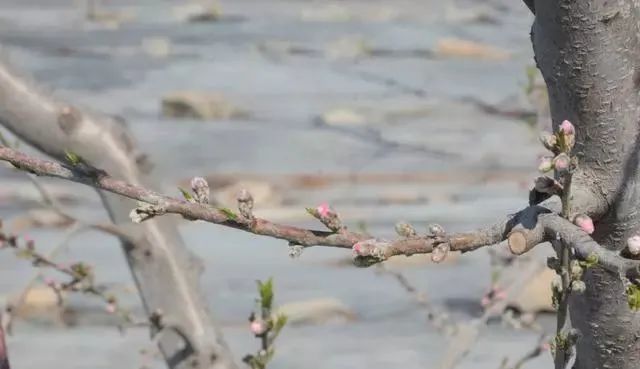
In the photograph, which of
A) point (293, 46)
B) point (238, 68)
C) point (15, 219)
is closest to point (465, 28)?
point (293, 46)

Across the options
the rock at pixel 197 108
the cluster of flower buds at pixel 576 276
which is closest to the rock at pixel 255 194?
the rock at pixel 197 108

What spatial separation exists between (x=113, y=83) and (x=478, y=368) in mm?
2330

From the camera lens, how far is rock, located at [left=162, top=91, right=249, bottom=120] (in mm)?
3504

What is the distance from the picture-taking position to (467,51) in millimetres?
4316

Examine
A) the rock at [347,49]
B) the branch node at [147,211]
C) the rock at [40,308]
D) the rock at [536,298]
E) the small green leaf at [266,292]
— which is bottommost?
the branch node at [147,211]

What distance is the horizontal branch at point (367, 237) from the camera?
624 millimetres

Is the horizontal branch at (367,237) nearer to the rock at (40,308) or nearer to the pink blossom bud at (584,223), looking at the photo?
the pink blossom bud at (584,223)

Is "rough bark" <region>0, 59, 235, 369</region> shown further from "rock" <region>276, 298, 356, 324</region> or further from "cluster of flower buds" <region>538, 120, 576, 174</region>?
"rock" <region>276, 298, 356, 324</region>

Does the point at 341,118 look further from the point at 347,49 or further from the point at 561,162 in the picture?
the point at 561,162

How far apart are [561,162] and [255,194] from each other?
2.08 metres

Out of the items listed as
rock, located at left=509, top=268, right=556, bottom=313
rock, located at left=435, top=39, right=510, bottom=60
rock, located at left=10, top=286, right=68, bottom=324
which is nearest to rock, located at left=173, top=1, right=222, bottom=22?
rock, located at left=435, top=39, right=510, bottom=60

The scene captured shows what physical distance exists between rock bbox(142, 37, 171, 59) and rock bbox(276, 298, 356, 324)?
2.41m

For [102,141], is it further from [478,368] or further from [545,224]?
[478,368]

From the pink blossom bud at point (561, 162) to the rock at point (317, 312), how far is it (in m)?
1.34
